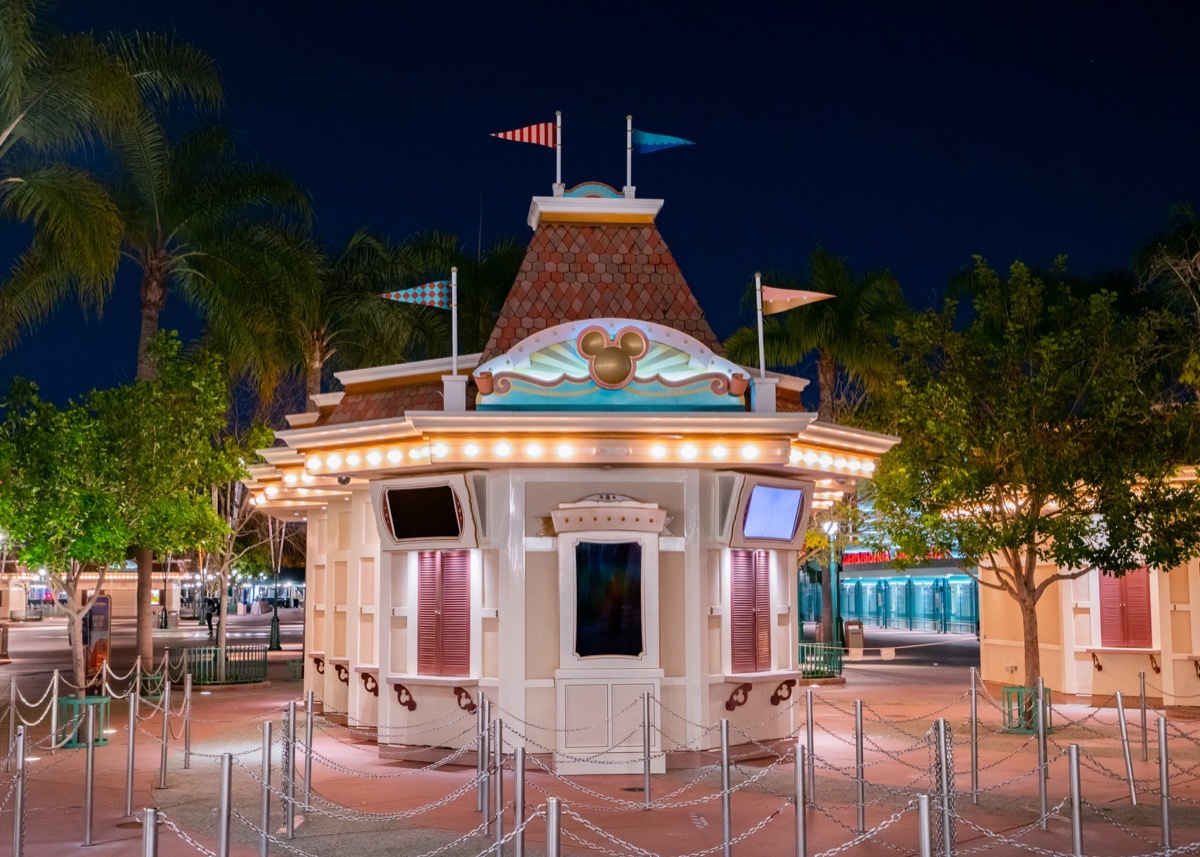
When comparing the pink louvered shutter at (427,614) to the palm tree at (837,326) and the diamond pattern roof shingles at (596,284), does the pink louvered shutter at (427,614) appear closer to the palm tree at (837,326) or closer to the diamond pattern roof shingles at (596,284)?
the diamond pattern roof shingles at (596,284)

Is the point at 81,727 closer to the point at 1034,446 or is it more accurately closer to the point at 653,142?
the point at 653,142

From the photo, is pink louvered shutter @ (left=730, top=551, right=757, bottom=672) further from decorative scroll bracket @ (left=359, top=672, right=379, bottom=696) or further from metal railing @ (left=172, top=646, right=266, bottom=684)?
metal railing @ (left=172, top=646, right=266, bottom=684)

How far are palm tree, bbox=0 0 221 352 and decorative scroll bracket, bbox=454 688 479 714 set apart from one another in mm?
9636

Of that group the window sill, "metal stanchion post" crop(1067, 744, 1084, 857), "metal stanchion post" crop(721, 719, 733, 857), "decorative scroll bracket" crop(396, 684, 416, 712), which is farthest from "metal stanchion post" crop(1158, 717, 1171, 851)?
"decorative scroll bracket" crop(396, 684, 416, 712)

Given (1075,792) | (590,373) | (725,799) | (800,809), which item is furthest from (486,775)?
(590,373)

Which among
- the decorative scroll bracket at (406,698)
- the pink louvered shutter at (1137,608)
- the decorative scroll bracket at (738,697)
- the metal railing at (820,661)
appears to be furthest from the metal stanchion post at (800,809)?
the metal railing at (820,661)

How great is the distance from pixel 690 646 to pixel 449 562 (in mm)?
3027

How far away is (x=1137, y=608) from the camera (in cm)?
2158

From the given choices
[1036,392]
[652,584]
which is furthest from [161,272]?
[1036,392]

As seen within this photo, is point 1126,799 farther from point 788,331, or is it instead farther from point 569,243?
point 788,331

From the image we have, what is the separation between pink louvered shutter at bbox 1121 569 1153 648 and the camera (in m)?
21.4

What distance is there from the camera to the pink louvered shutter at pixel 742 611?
15.0 m

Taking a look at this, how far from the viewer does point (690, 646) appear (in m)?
14.4

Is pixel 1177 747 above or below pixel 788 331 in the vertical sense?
below
